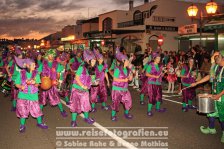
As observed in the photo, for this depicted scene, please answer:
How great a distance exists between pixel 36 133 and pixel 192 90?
538 centimetres

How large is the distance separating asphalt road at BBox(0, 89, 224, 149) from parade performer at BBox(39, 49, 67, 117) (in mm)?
509

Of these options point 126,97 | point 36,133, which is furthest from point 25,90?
point 126,97

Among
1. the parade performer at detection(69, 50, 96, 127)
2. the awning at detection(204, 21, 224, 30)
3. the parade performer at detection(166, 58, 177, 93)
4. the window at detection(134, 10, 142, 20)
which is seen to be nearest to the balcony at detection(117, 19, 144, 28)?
the window at detection(134, 10, 142, 20)

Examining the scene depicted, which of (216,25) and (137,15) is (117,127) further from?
(137,15)

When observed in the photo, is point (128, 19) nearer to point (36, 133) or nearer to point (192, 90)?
point (192, 90)

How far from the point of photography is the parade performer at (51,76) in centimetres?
767

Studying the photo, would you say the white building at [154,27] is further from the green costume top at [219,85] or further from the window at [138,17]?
the green costume top at [219,85]

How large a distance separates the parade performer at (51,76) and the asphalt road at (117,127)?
0.51 m

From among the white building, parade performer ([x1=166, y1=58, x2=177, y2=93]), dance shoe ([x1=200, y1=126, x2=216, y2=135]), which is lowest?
dance shoe ([x1=200, y1=126, x2=216, y2=135])

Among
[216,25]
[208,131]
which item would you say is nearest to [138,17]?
[216,25]

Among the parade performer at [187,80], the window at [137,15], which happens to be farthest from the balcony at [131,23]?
the parade performer at [187,80]

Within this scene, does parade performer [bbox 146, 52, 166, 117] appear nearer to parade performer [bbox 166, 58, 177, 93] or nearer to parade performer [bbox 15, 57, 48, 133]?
parade performer [bbox 15, 57, 48, 133]

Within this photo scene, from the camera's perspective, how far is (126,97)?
24.1 feet

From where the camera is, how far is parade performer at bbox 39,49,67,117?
25.2ft
